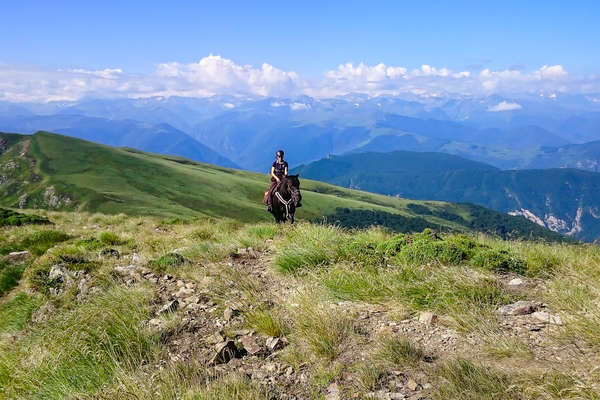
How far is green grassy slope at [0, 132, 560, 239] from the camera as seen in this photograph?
Answer: 386ft

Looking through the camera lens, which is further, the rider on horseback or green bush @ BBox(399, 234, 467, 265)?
the rider on horseback

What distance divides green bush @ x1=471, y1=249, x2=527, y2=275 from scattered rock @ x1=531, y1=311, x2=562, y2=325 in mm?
1747

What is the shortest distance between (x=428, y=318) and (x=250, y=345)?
8.59 feet

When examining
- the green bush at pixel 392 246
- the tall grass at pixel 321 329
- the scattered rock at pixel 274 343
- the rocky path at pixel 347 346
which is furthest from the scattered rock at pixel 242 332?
the green bush at pixel 392 246

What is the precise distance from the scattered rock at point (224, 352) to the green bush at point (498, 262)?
478 cm

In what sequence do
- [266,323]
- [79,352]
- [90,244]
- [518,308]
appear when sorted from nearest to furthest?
[79,352], [518,308], [266,323], [90,244]

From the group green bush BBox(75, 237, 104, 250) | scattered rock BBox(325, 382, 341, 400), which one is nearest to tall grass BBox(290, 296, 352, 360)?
scattered rock BBox(325, 382, 341, 400)

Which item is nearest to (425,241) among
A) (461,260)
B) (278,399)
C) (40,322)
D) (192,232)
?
(461,260)

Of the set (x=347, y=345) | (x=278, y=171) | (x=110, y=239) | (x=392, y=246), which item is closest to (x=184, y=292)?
(x=347, y=345)

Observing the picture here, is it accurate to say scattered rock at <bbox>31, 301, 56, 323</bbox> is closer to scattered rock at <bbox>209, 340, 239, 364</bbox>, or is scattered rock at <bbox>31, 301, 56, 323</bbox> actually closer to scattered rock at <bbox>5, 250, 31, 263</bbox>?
scattered rock at <bbox>209, 340, 239, 364</bbox>

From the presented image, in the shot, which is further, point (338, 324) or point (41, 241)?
point (41, 241)

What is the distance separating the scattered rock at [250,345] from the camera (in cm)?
482

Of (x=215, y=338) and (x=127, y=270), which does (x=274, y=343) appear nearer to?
(x=215, y=338)

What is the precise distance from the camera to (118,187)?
131 m
